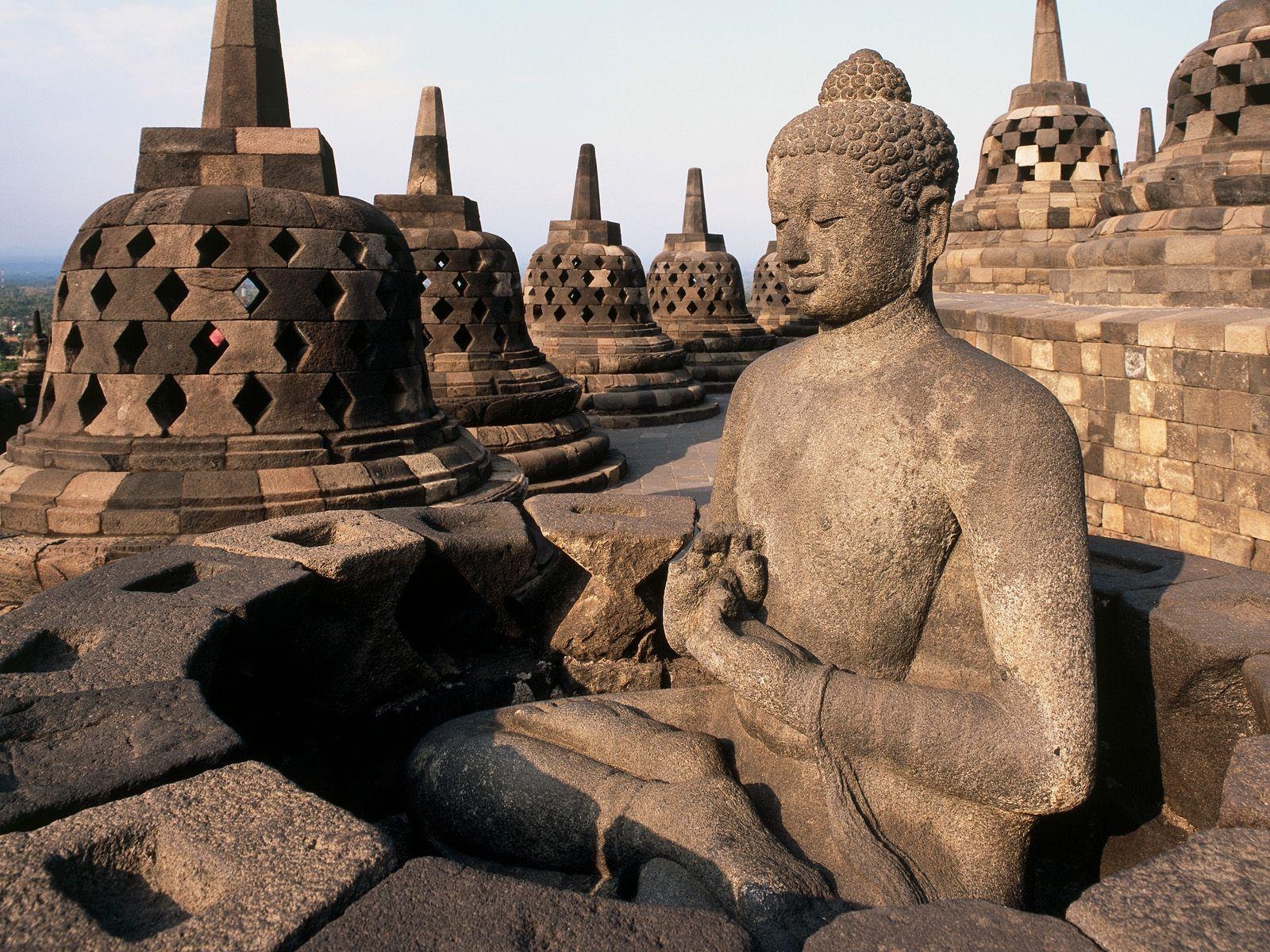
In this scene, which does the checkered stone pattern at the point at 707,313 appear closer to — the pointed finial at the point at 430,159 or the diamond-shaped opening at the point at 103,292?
the pointed finial at the point at 430,159

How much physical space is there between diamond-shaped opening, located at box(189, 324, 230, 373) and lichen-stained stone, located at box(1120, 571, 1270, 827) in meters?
4.28

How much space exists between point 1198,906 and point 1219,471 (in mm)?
5615

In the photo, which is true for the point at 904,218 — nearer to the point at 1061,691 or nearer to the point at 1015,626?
the point at 1015,626

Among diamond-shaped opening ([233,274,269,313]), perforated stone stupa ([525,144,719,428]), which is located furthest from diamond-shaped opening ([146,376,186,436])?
perforated stone stupa ([525,144,719,428])

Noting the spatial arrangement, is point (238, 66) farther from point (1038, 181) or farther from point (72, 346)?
point (1038, 181)

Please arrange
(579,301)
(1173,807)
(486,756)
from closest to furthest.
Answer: (486,756) < (1173,807) < (579,301)

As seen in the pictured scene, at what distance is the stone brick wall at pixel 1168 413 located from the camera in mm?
5973

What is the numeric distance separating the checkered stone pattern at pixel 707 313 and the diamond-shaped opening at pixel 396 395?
436 inches

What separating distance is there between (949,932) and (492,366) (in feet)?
27.6

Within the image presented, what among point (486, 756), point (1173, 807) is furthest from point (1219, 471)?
point (486, 756)

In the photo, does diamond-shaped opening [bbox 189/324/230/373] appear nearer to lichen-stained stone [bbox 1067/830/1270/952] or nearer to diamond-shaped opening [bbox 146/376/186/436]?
diamond-shaped opening [bbox 146/376/186/436]

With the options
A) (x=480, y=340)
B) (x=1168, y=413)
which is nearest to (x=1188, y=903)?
(x=1168, y=413)

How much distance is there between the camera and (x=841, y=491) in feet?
6.71

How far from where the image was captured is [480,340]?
9570mm
